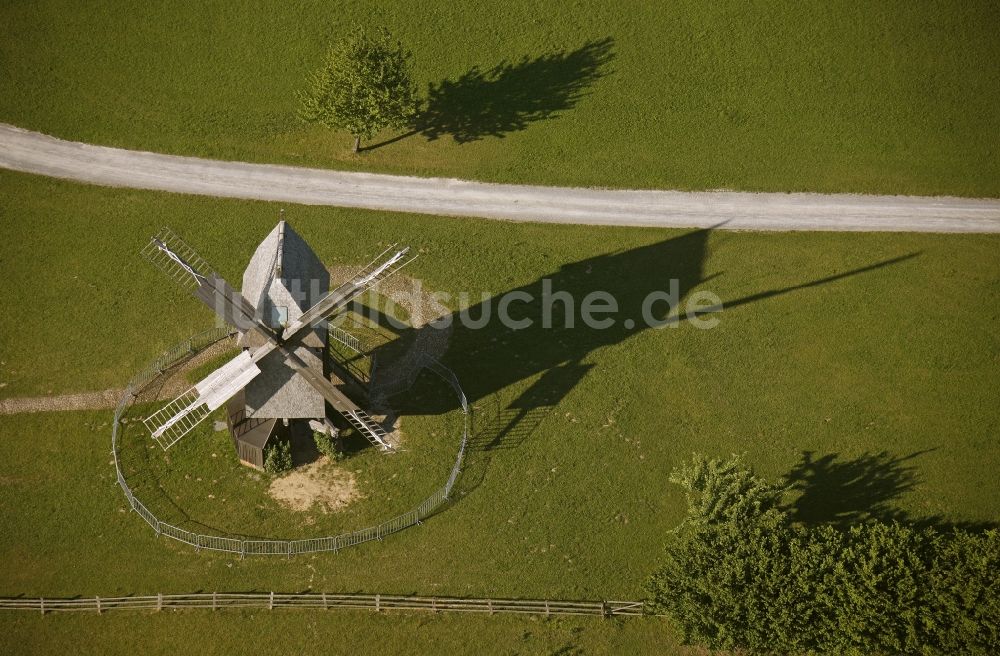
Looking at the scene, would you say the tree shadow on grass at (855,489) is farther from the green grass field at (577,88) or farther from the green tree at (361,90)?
the green tree at (361,90)

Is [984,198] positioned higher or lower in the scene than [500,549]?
higher

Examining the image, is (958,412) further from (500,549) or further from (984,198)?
(500,549)

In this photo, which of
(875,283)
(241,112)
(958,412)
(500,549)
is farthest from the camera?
(241,112)

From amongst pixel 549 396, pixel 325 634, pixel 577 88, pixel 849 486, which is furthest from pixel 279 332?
pixel 577 88

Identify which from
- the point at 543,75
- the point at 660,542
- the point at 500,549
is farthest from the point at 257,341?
the point at 543,75

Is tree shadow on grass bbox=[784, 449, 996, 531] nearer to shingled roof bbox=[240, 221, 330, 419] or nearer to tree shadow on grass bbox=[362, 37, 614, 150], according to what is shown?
shingled roof bbox=[240, 221, 330, 419]

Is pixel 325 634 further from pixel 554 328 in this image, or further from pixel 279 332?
pixel 554 328

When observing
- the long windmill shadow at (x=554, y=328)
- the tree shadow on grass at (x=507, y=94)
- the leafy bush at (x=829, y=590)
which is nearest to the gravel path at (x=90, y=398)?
the long windmill shadow at (x=554, y=328)

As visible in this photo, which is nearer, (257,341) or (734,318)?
(257,341)
